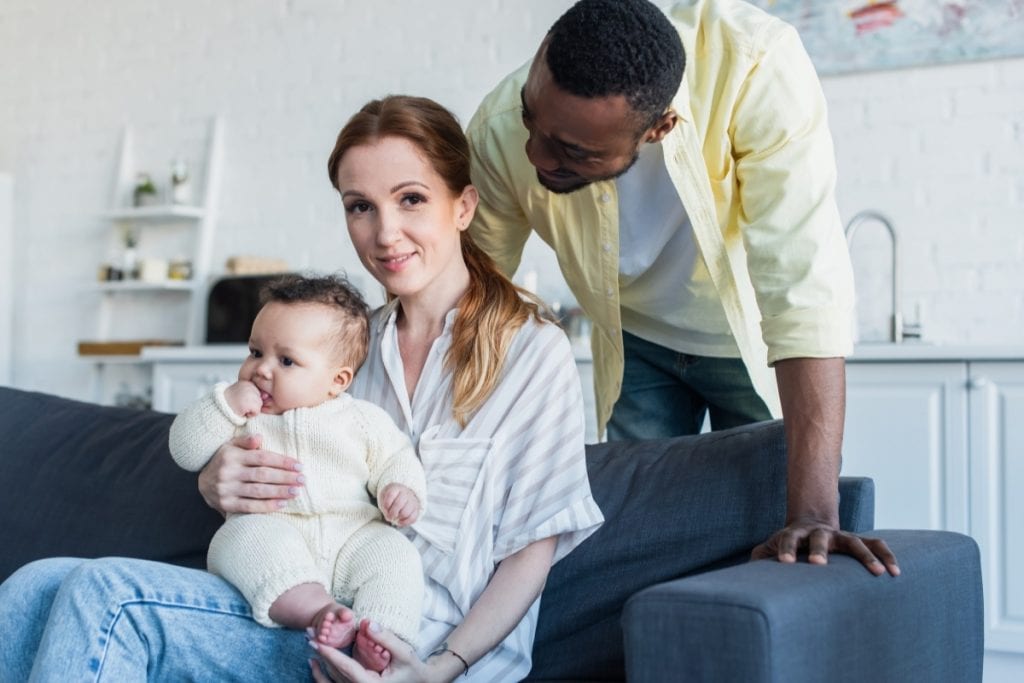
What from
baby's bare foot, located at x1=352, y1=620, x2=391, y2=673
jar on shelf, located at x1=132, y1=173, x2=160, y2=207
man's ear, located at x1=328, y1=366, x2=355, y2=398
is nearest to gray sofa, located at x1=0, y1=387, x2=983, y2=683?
baby's bare foot, located at x1=352, y1=620, x2=391, y2=673

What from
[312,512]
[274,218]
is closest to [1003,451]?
[312,512]

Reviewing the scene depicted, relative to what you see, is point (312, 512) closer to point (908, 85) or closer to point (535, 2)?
point (908, 85)

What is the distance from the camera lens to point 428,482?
5.26ft

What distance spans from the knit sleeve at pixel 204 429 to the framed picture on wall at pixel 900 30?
278 centimetres

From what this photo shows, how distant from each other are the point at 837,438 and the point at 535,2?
123 inches

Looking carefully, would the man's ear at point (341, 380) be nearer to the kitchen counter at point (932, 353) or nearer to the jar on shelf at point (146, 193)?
the kitchen counter at point (932, 353)

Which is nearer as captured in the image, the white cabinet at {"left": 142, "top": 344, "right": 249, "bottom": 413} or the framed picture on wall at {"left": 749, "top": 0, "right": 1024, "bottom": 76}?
the framed picture on wall at {"left": 749, "top": 0, "right": 1024, "bottom": 76}

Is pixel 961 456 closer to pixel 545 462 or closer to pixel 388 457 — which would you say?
pixel 545 462

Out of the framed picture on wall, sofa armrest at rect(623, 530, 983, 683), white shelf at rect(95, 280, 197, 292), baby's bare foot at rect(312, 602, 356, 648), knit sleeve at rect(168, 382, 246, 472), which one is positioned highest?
the framed picture on wall

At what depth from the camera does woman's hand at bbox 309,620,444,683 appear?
4.27 ft

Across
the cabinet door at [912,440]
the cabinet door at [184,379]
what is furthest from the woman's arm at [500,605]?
the cabinet door at [184,379]

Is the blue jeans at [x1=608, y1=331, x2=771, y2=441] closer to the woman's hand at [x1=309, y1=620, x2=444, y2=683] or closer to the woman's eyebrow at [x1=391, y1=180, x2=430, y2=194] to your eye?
the woman's eyebrow at [x1=391, y1=180, x2=430, y2=194]

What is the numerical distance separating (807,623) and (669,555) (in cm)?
53

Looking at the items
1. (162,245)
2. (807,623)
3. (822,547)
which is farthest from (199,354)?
(807,623)
